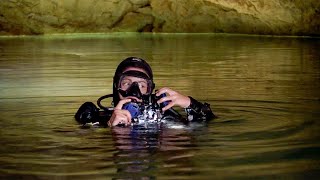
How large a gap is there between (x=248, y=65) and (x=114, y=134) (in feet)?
20.2

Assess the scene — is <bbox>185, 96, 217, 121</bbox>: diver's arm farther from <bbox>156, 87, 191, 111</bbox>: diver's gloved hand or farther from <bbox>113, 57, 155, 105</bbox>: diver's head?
<bbox>113, 57, 155, 105</bbox>: diver's head

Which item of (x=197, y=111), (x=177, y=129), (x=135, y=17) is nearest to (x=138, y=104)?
(x=177, y=129)

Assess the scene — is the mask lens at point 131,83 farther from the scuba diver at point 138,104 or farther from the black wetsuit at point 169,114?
the black wetsuit at point 169,114

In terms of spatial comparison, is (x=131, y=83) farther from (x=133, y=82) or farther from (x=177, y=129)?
(x=177, y=129)

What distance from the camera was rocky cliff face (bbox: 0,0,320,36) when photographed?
66.2 feet

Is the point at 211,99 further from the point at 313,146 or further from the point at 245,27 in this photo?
the point at 245,27

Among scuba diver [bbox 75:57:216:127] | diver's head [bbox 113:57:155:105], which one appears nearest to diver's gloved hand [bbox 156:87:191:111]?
scuba diver [bbox 75:57:216:127]

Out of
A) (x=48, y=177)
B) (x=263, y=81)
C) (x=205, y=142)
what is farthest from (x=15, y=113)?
(x=263, y=81)

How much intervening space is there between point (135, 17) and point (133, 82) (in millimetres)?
18238

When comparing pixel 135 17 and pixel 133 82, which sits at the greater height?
pixel 135 17

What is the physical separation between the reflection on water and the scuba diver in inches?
5.1

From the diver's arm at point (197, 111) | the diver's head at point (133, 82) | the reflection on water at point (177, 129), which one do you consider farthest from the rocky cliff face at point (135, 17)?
the diver's head at point (133, 82)

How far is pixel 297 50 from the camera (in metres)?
13.5

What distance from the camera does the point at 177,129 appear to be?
15.4 feet
